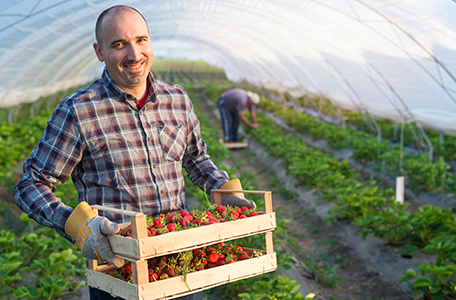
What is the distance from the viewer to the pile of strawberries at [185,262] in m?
1.50

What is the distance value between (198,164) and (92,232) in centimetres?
74

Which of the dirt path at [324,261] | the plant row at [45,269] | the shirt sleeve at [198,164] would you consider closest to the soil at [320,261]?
the dirt path at [324,261]

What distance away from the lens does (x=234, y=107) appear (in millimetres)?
11375

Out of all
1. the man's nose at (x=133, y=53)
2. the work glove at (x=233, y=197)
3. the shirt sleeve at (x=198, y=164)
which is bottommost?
the work glove at (x=233, y=197)

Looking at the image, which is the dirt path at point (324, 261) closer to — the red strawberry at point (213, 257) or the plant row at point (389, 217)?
the plant row at point (389, 217)

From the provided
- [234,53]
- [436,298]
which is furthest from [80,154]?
[234,53]

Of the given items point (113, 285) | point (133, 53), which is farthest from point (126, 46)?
point (113, 285)

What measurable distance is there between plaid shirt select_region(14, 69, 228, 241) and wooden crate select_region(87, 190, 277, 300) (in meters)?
0.19

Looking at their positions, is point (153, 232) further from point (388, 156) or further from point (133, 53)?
point (388, 156)

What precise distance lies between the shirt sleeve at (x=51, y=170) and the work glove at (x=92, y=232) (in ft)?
0.23

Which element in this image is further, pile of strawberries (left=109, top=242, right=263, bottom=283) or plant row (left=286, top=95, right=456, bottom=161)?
plant row (left=286, top=95, right=456, bottom=161)

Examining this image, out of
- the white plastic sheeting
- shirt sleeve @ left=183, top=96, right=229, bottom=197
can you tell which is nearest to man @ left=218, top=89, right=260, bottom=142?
the white plastic sheeting

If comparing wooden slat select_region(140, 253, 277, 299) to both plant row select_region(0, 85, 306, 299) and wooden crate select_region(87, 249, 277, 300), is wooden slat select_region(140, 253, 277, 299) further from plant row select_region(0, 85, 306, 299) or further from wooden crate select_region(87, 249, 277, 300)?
plant row select_region(0, 85, 306, 299)

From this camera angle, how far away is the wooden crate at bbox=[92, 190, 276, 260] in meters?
1.36
